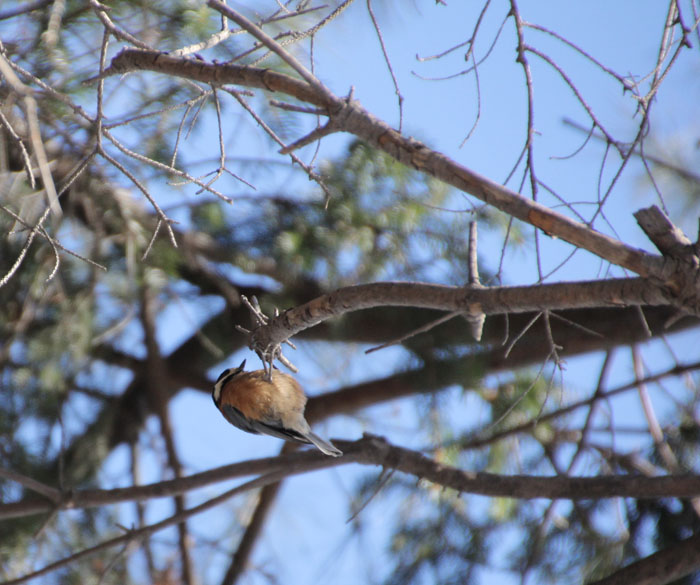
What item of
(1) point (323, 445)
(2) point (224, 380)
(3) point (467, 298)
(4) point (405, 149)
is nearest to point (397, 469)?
(1) point (323, 445)

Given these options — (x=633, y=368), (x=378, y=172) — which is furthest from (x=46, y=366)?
(x=633, y=368)

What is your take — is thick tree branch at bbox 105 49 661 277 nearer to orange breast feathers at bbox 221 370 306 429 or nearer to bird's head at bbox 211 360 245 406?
orange breast feathers at bbox 221 370 306 429

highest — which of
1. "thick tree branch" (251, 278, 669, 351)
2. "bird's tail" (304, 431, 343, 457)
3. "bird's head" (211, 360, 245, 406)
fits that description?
"bird's head" (211, 360, 245, 406)

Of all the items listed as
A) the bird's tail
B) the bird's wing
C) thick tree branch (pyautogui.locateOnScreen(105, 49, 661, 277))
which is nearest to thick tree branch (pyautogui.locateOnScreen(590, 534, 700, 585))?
the bird's tail

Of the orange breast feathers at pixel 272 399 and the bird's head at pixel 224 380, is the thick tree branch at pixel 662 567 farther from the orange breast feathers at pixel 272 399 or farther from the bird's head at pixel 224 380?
the bird's head at pixel 224 380

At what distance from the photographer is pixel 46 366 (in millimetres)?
3047

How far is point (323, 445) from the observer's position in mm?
2379

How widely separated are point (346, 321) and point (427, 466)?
2.83 feet

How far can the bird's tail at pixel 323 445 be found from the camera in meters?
2.35

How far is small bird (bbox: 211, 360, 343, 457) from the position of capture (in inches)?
91.0

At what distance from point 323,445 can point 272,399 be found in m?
0.23

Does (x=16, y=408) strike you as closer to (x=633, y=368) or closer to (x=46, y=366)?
(x=46, y=366)

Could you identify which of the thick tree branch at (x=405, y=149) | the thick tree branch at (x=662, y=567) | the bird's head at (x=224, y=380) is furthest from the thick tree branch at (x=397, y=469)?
the thick tree branch at (x=405, y=149)

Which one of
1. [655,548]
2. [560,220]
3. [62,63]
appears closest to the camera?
[560,220]
